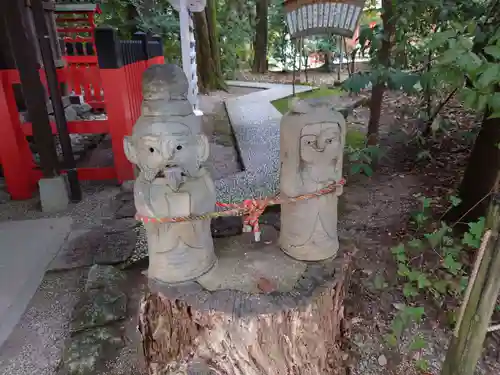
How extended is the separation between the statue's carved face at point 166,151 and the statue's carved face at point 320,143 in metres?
0.41

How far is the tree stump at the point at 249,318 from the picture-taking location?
1599 millimetres

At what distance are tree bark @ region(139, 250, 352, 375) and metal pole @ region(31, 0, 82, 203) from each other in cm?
251

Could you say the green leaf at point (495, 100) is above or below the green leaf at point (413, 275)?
above

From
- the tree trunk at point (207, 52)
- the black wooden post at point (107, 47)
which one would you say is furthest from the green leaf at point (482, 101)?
the tree trunk at point (207, 52)

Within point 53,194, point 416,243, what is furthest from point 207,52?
point 416,243

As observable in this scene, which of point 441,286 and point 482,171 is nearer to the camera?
point 441,286

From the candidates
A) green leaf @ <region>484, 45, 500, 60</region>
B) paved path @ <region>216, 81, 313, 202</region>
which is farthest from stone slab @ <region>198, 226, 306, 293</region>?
paved path @ <region>216, 81, 313, 202</region>

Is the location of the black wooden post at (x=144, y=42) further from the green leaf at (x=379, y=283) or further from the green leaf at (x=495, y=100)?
the green leaf at (x=495, y=100)

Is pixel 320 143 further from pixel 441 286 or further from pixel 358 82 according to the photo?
pixel 441 286

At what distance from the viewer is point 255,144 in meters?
4.91

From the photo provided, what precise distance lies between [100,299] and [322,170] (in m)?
1.65

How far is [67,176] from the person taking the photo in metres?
3.94

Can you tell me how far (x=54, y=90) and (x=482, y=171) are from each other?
346 centimetres

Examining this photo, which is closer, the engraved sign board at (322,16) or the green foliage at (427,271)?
the engraved sign board at (322,16)
